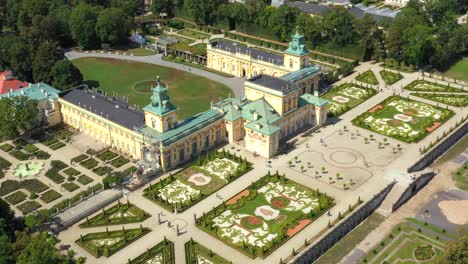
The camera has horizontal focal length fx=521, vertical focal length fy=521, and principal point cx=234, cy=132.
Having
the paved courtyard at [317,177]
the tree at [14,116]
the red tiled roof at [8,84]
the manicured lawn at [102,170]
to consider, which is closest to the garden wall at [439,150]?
the paved courtyard at [317,177]

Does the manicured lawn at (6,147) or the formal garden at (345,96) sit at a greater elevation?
the formal garden at (345,96)

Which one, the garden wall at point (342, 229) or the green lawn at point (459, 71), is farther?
the green lawn at point (459, 71)

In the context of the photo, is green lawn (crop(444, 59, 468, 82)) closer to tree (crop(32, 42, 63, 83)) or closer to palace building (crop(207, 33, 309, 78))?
palace building (crop(207, 33, 309, 78))

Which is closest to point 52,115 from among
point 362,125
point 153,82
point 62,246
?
point 153,82

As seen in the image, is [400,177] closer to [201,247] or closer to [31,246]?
[201,247]

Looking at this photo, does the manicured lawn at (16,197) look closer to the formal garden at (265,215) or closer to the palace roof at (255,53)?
the formal garden at (265,215)

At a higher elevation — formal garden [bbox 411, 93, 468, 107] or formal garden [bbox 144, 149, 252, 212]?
formal garden [bbox 411, 93, 468, 107]

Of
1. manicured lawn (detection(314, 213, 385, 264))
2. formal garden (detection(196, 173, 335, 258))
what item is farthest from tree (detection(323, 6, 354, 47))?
manicured lawn (detection(314, 213, 385, 264))

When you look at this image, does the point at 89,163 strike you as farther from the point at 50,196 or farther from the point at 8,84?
the point at 8,84
